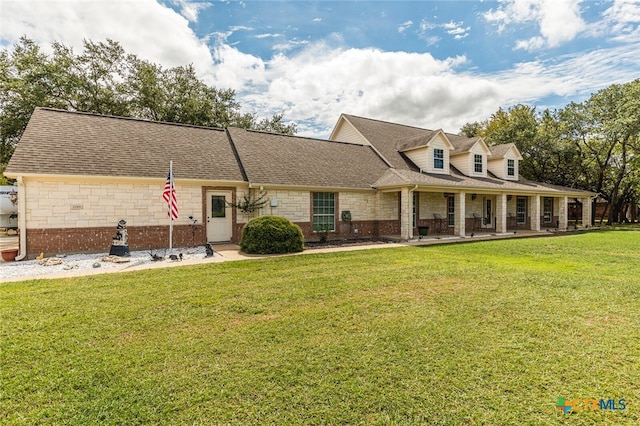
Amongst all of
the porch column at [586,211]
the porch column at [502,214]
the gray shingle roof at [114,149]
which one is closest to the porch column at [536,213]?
the porch column at [502,214]

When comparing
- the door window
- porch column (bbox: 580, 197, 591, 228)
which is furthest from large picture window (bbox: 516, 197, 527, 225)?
the door window

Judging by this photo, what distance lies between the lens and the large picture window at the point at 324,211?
14461mm

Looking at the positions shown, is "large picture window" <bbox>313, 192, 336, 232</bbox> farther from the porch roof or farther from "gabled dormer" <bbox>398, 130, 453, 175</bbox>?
"gabled dormer" <bbox>398, 130, 453, 175</bbox>

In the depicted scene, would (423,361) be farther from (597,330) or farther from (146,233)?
(146,233)

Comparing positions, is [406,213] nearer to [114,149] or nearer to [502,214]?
[502,214]

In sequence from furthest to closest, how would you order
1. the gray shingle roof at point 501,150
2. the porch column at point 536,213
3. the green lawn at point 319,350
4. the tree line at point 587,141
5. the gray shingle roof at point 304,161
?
the tree line at point 587,141
the gray shingle roof at point 501,150
the porch column at point 536,213
the gray shingle roof at point 304,161
the green lawn at point 319,350

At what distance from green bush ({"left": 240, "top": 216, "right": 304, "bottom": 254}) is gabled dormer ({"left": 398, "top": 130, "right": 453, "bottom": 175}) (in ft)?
34.1

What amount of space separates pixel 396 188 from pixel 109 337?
1272 centimetres

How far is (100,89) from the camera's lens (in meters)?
22.9

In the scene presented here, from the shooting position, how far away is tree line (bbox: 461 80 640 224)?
22.9m

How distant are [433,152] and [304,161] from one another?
7840 mm

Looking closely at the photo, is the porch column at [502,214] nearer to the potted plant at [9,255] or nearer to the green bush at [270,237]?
the green bush at [270,237]

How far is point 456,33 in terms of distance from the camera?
499 inches

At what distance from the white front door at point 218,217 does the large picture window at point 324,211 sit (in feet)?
12.9
